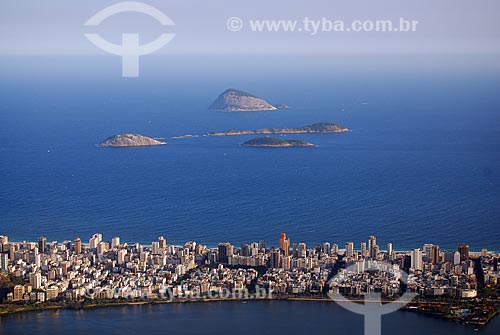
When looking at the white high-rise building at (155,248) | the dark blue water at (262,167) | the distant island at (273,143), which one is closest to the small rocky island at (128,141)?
the dark blue water at (262,167)

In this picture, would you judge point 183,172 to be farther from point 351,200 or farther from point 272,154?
point 351,200

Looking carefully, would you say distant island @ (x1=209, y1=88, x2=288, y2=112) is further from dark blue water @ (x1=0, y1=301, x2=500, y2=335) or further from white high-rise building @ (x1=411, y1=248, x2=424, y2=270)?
dark blue water @ (x1=0, y1=301, x2=500, y2=335)

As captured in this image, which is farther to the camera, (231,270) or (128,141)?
(128,141)

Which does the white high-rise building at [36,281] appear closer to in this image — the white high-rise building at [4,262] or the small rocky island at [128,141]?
the white high-rise building at [4,262]

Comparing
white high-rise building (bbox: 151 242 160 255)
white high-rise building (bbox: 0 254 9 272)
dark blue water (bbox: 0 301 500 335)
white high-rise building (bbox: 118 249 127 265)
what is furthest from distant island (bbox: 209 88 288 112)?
dark blue water (bbox: 0 301 500 335)

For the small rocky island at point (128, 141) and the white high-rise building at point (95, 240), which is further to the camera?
the small rocky island at point (128, 141)

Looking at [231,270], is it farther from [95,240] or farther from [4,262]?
[4,262]

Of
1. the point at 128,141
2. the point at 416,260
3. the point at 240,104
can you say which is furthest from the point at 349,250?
the point at 240,104
